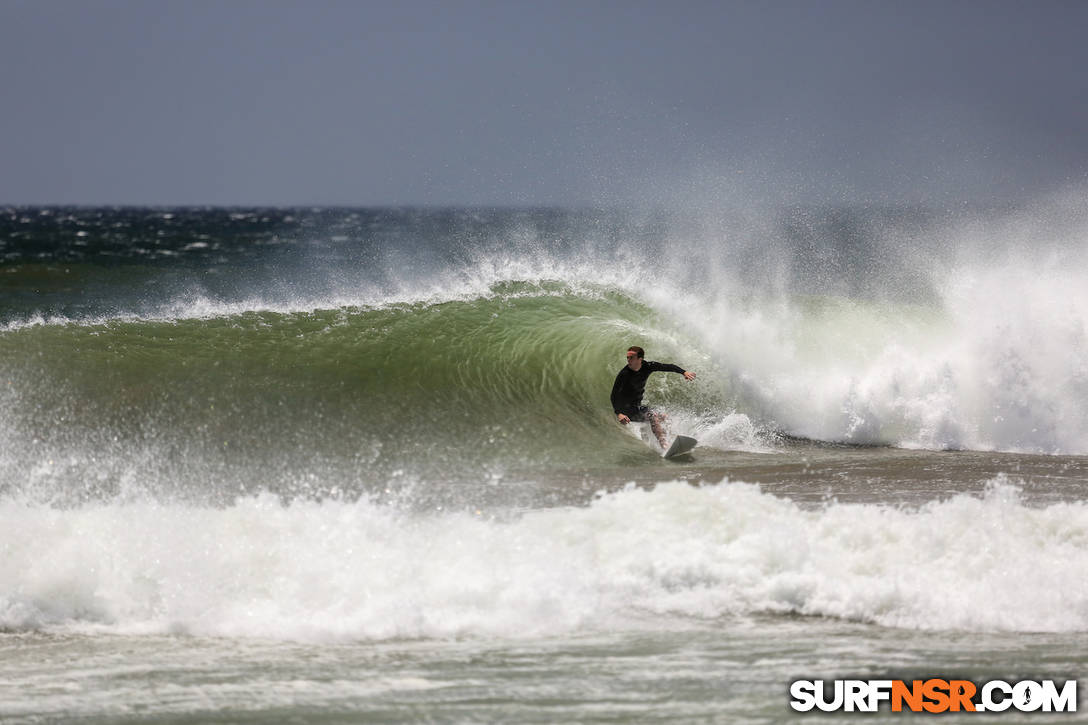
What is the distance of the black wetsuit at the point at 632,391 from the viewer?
12211 millimetres

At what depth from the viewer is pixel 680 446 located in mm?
11688

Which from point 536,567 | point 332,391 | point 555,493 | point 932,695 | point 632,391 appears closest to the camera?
point 932,695

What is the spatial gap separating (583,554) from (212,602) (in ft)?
8.27

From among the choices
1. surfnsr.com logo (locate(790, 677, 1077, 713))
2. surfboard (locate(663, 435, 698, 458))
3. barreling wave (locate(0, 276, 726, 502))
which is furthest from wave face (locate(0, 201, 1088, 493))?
surfnsr.com logo (locate(790, 677, 1077, 713))

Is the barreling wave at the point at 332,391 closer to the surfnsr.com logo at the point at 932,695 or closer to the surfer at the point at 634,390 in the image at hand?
the surfer at the point at 634,390

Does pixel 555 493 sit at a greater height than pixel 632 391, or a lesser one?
lesser

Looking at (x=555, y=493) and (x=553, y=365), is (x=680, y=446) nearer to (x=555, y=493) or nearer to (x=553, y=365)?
(x=555, y=493)

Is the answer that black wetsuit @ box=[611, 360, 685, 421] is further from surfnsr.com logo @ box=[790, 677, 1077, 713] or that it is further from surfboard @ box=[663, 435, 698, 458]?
surfnsr.com logo @ box=[790, 677, 1077, 713]

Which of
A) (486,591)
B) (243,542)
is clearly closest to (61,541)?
(243,542)

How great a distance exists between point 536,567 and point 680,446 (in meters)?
4.82

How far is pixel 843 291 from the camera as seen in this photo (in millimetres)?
18062

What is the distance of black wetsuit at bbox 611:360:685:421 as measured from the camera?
1221 centimetres

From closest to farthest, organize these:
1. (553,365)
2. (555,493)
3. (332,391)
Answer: (555,493) < (332,391) < (553,365)

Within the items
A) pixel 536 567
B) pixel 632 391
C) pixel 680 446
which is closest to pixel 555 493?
pixel 680 446
